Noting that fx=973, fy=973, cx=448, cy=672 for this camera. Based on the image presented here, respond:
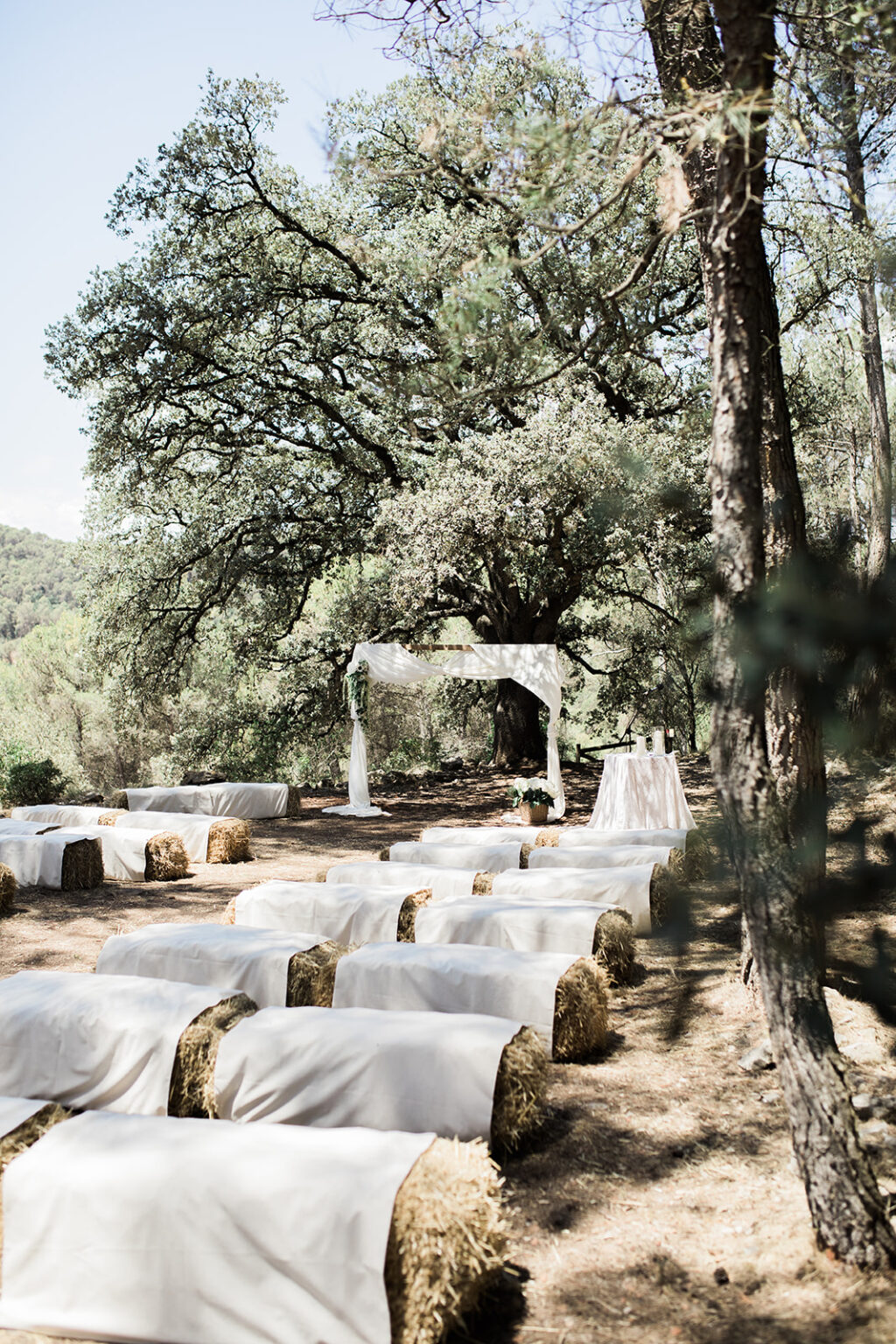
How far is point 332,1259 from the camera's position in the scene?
2336 mm

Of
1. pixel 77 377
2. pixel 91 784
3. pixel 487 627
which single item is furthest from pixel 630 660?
pixel 91 784

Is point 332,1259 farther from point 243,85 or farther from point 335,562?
point 335,562

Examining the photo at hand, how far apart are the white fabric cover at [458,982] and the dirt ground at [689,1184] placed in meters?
0.36

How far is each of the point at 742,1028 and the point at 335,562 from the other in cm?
1369

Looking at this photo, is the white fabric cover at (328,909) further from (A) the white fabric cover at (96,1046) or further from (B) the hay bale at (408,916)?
(A) the white fabric cover at (96,1046)

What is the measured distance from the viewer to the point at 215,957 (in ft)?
15.5

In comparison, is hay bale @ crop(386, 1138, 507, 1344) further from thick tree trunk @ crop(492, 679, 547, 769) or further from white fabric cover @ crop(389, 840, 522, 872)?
thick tree trunk @ crop(492, 679, 547, 769)

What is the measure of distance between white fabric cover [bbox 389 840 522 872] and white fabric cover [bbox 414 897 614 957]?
204 centimetres

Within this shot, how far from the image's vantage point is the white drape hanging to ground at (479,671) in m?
12.2

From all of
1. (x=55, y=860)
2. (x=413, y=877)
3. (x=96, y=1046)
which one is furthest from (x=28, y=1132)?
(x=55, y=860)

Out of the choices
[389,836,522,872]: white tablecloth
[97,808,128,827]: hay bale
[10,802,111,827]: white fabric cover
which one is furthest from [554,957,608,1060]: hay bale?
[97,808,128,827]: hay bale

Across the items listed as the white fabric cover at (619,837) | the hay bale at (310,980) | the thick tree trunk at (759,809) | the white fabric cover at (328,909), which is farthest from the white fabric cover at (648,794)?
the thick tree trunk at (759,809)

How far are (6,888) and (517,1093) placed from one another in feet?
18.7

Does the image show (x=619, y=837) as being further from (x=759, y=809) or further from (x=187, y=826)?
(x=759, y=809)
